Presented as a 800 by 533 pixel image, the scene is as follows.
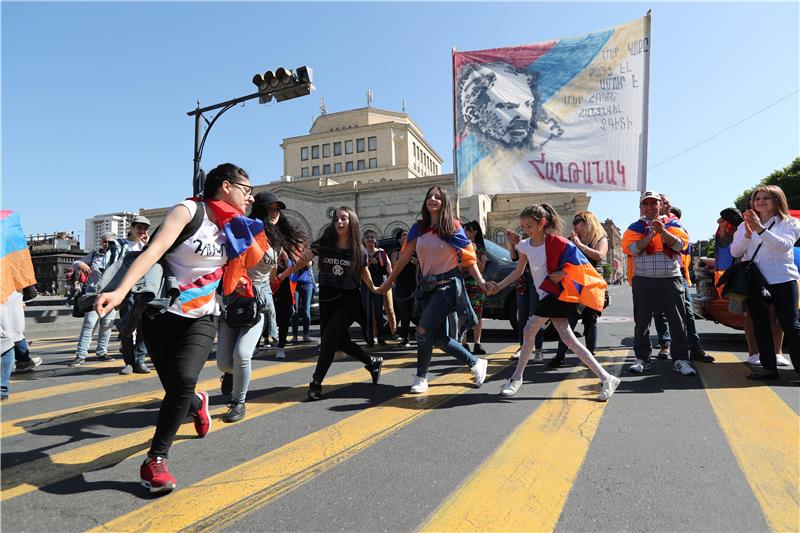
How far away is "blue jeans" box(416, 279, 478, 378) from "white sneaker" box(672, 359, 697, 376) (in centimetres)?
236

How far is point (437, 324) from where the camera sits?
461 centimetres

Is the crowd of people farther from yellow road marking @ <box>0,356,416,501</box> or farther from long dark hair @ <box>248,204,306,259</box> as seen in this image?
yellow road marking @ <box>0,356,416,501</box>

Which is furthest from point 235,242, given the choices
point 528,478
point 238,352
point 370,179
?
point 370,179

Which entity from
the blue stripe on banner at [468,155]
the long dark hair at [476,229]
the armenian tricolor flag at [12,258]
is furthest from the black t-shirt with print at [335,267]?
the blue stripe on banner at [468,155]

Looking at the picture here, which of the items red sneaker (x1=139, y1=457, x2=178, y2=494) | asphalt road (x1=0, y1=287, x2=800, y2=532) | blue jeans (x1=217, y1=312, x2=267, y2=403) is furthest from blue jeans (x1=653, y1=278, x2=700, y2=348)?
red sneaker (x1=139, y1=457, x2=178, y2=494)

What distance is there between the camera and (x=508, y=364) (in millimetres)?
6078

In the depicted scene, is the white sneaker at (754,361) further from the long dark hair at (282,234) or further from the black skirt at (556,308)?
the long dark hair at (282,234)

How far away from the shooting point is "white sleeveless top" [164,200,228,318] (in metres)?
2.71

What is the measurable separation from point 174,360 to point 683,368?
506 cm

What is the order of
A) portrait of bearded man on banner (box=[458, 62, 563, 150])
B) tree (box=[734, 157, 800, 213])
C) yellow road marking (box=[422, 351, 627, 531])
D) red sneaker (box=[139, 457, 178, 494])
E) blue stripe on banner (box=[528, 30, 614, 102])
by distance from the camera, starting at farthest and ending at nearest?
tree (box=[734, 157, 800, 213]), portrait of bearded man on banner (box=[458, 62, 563, 150]), blue stripe on banner (box=[528, 30, 614, 102]), red sneaker (box=[139, 457, 178, 494]), yellow road marking (box=[422, 351, 627, 531])

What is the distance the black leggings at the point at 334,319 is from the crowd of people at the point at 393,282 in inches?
0.5

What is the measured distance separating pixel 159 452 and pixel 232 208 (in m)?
1.48

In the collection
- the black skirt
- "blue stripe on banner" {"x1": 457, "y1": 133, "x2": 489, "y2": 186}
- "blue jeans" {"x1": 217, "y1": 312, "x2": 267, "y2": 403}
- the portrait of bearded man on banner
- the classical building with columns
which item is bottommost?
"blue jeans" {"x1": 217, "y1": 312, "x2": 267, "y2": 403}

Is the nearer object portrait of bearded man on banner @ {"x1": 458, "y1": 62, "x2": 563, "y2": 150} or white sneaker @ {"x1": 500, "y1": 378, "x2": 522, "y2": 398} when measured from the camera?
white sneaker @ {"x1": 500, "y1": 378, "x2": 522, "y2": 398}
